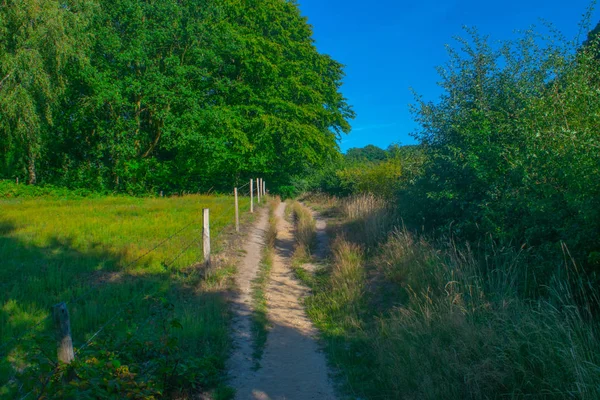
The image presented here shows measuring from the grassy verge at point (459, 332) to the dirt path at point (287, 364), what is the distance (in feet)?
0.79

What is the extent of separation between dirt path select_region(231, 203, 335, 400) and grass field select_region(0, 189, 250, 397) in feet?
1.54

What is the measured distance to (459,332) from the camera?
4.76 meters

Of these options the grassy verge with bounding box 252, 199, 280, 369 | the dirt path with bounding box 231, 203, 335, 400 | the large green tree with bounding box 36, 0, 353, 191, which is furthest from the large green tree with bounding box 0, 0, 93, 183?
the dirt path with bounding box 231, 203, 335, 400

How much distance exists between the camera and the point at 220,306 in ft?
24.3

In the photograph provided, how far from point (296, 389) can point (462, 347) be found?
74.4 inches

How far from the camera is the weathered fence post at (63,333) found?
3.42 metres

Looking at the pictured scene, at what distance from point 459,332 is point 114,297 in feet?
17.2

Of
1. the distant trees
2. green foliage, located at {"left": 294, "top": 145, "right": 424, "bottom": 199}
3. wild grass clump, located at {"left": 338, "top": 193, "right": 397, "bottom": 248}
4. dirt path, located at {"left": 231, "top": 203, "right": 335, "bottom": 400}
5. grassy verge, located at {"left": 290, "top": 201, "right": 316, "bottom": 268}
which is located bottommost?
dirt path, located at {"left": 231, "top": 203, "right": 335, "bottom": 400}

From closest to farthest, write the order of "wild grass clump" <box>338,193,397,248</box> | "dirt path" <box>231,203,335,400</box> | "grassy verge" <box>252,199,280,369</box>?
"dirt path" <box>231,203,335,400</box> < "grassy verge" <box>252,199,280,369</box> < "wild grass clump" <box>338,193,397,248</box>

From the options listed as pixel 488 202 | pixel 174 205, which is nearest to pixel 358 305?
pixel 488 202

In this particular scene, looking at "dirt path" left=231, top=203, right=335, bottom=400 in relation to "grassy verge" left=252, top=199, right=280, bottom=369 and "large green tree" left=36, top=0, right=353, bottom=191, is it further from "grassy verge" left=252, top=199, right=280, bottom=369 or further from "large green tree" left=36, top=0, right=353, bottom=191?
"large green tree" left=36, top=0, right=353, bottom=191

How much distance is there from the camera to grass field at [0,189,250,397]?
4.62m

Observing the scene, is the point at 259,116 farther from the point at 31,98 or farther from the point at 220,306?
the point at 220,306

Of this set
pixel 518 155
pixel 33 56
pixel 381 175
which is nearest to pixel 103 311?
pixel 518 155
